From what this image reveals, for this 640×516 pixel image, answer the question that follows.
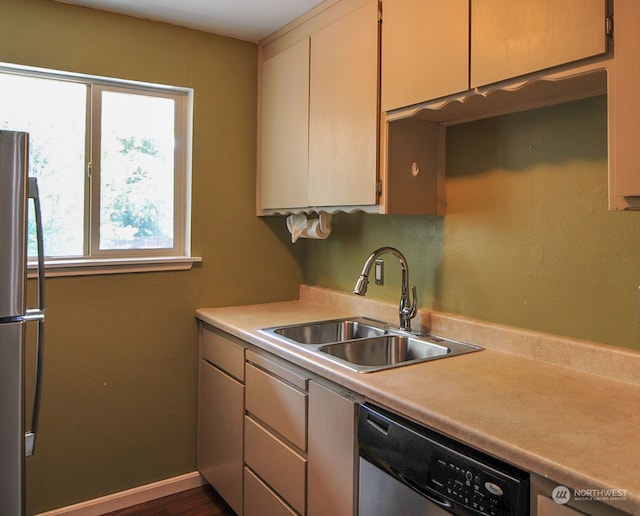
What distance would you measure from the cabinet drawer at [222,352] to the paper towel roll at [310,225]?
641 mm

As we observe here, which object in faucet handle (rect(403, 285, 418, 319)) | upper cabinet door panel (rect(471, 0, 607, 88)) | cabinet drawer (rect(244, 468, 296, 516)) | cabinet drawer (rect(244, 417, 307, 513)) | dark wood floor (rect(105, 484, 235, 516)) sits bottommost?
dark wood floor (rect(105, 484, 235, 516))

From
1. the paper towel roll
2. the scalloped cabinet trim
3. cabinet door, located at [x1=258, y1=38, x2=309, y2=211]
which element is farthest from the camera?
the paper towel roll

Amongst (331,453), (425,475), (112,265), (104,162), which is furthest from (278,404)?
(104,162)

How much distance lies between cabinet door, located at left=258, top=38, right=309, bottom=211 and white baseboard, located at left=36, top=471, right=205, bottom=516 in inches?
57.6

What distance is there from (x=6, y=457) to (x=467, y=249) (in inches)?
67.4

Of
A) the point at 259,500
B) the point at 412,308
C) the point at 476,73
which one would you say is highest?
the point at 476,73

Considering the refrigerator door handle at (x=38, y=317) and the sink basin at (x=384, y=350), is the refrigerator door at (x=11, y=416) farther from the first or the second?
the sink basin at (x=384, y=350)

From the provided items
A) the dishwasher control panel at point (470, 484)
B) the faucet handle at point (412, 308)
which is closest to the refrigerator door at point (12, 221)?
the dishwasher control panel at point (470, 484)

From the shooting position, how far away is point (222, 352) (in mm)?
2439

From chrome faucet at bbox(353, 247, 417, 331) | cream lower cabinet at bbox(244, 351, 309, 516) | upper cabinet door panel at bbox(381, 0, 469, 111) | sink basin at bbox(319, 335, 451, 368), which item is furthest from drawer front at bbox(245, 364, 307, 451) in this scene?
upper cabinet door panel at bbox(381, 0, 469, 111)

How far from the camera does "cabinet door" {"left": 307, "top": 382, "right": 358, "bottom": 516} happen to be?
5.17 ft

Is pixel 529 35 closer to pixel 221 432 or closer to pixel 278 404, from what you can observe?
pixel 278 404

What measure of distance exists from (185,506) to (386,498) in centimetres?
151

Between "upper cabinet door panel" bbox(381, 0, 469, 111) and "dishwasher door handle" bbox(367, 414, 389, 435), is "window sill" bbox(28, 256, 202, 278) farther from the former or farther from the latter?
"dishwasher door handle" bbox(367, 414, 389, 435)
